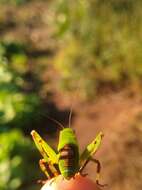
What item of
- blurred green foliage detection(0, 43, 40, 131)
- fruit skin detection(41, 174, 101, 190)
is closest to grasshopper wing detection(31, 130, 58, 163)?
fruit skin detection(41, 174, 101, 190)

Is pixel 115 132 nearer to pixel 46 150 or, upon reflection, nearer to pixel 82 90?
pixel 82 90

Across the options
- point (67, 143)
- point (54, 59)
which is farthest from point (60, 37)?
point (67, 143)

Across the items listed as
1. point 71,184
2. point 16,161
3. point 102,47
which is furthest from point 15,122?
point 71,184

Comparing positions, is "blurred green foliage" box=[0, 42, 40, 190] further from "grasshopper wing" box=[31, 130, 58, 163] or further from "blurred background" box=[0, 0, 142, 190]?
"grasshopper wing" box=[31, 130, 58, 163]

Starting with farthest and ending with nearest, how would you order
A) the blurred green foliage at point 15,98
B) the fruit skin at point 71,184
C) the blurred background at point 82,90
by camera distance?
the blurred green foliage at point 15,98 < the blurred background at point 82,90 < the fruit skin at point 71,184

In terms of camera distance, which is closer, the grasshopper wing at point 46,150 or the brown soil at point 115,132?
the grasshopper wing at point 46,150

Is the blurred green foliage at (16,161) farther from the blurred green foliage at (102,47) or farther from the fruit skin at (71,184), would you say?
the fruit skin at (71,184)

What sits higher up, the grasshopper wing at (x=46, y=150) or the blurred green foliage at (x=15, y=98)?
the grasshopper wing at (x=46, y=150)

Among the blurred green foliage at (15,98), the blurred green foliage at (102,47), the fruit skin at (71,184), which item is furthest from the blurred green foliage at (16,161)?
the fruit skin at (71,184)

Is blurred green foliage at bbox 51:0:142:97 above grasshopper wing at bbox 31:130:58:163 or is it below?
below
